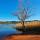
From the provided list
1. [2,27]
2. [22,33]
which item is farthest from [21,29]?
[2,27]

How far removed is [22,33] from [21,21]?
0.70m

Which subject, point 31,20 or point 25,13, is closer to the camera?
point 31,20

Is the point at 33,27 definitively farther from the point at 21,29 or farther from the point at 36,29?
the point at 21,29

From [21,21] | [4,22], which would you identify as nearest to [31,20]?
[21,21]

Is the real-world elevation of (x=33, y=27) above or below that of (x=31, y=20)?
below

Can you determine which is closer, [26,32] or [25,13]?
[26,32]

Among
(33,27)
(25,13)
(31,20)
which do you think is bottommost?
(33,27)

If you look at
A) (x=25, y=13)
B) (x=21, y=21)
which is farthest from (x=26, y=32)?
(x=25, y=13)

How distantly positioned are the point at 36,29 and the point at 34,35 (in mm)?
347

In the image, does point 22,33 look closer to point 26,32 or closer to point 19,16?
point 26,32

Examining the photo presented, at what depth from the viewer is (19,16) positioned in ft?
17.4

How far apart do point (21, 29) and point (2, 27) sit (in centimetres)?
95

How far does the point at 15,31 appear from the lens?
5254 mm

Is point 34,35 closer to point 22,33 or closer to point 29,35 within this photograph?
point 29,35
